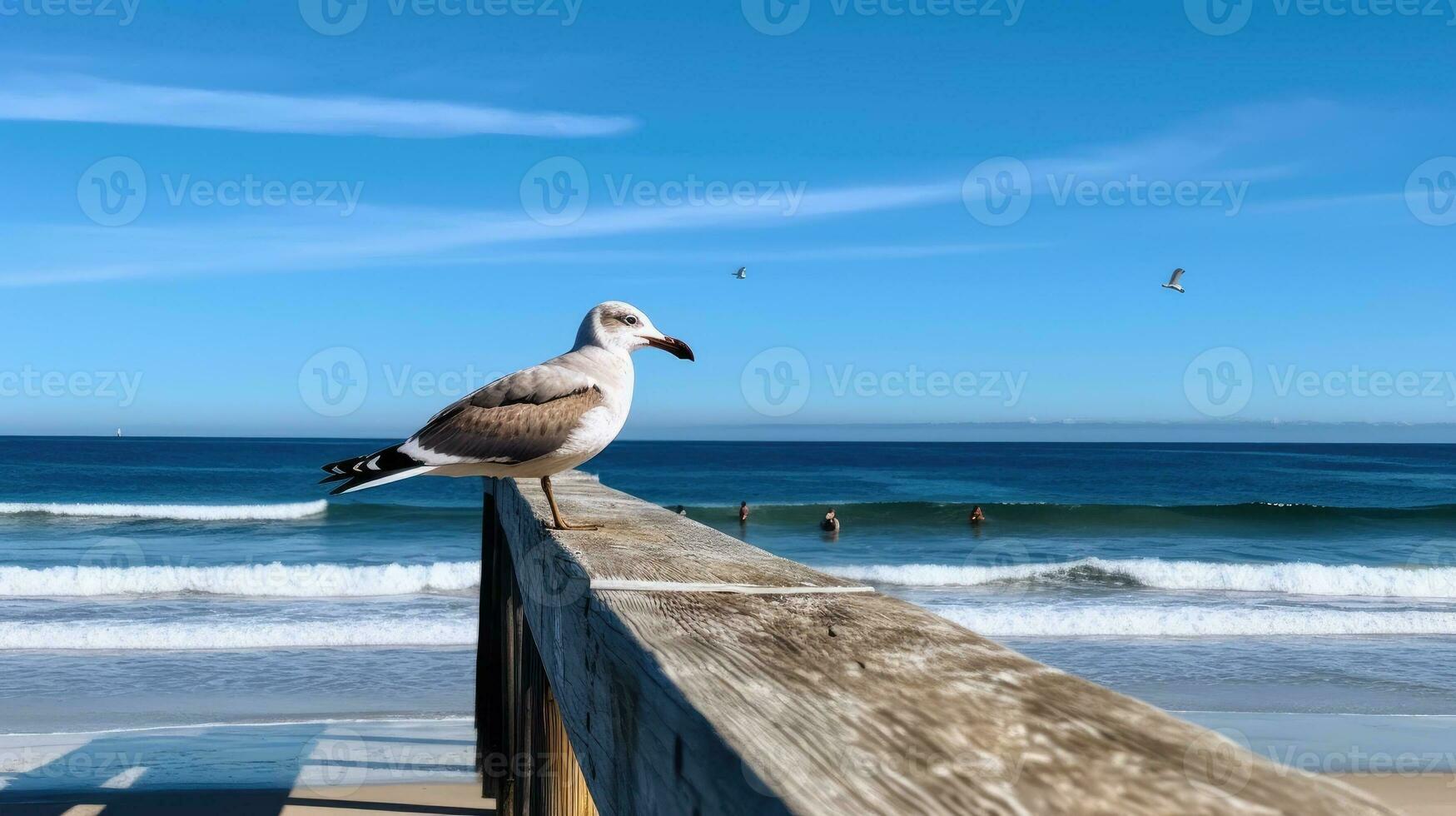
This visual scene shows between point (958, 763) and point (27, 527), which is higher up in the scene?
point (958, 763)

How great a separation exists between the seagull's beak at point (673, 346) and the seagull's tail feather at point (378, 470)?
39.8 inches

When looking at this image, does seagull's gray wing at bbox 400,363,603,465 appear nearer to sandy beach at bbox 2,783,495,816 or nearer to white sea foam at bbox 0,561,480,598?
sandy beach at bbox 2,783,495,816

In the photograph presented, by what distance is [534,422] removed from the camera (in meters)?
3.84

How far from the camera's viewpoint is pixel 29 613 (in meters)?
14.1

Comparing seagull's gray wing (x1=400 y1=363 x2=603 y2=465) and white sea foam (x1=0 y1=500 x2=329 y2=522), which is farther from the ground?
seagull's gray wing (x1=400 y1=363 x2=603 y2=465)

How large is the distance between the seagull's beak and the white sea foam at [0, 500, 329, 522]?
2944 cm

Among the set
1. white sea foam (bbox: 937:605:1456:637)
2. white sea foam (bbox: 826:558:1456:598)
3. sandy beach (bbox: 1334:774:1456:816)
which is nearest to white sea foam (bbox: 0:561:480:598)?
white sea foam (bbox: 826:558:1456:598)

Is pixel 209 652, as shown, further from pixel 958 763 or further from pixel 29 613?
pixel 958 763

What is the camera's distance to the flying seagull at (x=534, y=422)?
12.5 feet

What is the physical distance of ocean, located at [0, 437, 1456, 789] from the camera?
31.4ft

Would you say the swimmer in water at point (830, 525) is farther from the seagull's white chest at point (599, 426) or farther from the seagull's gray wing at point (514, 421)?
the seagull's gray wing at point (514, 421)

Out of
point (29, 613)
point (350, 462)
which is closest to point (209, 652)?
point (29, 613)

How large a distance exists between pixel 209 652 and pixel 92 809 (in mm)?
5101

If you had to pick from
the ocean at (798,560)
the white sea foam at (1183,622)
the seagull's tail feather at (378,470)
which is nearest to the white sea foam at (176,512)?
the ocean at (798,560)
